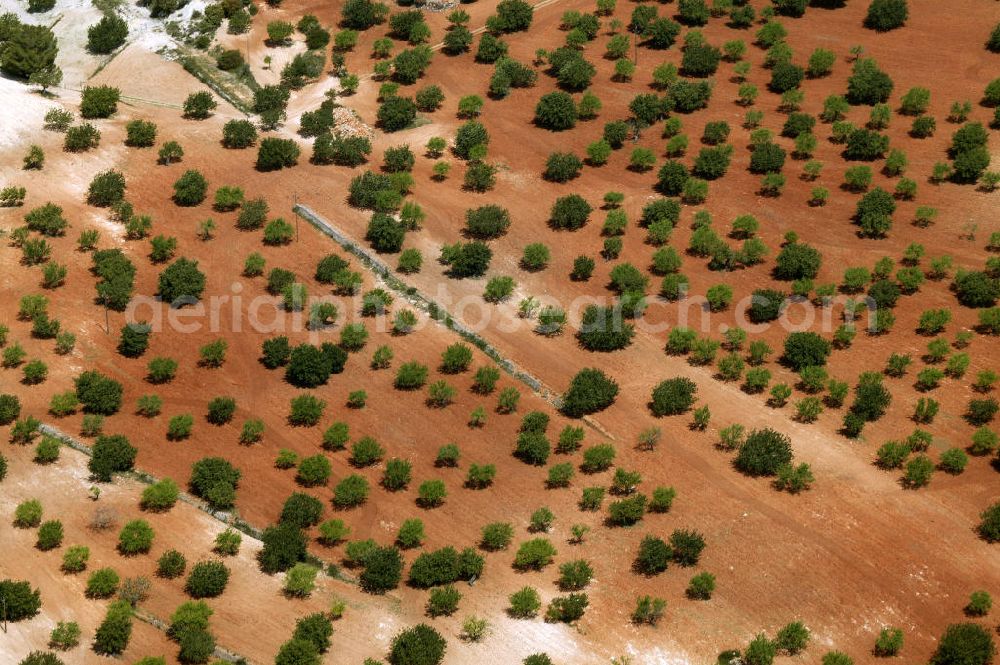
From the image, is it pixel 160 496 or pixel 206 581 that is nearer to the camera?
pixel 206 581

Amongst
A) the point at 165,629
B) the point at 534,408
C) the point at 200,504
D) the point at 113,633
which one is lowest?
the point at 165,629

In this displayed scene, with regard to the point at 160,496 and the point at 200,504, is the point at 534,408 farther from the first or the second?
the point at 160,496

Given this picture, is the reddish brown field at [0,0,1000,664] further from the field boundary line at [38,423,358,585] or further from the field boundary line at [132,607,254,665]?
the field boundary line at [38,423,358,585]

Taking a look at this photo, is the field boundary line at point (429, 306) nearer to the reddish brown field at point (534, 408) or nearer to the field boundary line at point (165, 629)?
the reddish brown field at point (534, 408)

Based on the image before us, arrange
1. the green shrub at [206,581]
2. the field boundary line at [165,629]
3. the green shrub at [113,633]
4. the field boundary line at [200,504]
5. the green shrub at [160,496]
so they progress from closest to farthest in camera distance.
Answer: the green shrub at [113,633]
the field boundary line at [165,629]
the green shrub at [206,581]
the field boundary line at [200,504]
the green shrub at [160,496]

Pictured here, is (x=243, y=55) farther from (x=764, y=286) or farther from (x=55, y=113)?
(x=764, y=286)

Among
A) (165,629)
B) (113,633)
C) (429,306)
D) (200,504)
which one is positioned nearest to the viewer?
(113,633)

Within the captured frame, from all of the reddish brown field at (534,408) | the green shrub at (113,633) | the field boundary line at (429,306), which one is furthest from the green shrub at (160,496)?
the field boundary line at (429,306)

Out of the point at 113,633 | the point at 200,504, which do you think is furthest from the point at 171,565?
the point at 200,504
